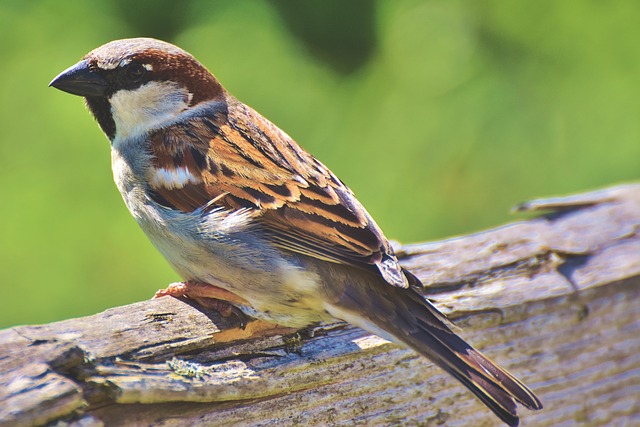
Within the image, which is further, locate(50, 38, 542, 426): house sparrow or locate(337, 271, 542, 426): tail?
locate(50, 38, 542, 426): house sparrow

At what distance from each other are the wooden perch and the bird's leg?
4 centimetres

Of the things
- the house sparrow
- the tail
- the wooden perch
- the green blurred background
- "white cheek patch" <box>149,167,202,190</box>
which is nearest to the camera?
the wooden perch

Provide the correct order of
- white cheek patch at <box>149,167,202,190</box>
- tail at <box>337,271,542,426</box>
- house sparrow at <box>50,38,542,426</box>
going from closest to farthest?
tail at <box>337,271,542,426</box>
house sparrow at <box>50,38,542,426</box>
white cheek patch at <box>149,167,202,190</box>

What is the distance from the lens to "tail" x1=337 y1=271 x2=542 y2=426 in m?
1.65

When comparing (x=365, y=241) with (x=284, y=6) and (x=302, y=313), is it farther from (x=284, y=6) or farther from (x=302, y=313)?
(x=284, y=6)

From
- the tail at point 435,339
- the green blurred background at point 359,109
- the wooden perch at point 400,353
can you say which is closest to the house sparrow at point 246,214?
the tail at point 435,339

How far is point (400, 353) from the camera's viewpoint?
6.17 ft

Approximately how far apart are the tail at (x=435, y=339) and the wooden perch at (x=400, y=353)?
3.3 inches

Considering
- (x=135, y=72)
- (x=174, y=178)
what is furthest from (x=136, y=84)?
(x=174, y=178)

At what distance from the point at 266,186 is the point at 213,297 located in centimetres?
27

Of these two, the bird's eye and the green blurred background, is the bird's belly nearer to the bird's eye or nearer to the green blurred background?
the bird's eye

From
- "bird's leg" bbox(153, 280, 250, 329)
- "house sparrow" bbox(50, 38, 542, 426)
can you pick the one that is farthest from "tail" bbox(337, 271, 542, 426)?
"bird's leg" bbox(153, 280, 250, 329)

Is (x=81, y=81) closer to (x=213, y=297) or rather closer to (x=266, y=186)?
(x=266, y=186)

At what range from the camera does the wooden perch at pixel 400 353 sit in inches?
57.7
